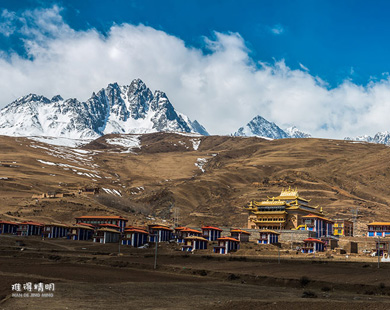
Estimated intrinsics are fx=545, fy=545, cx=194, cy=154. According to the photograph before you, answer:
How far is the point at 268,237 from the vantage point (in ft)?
367

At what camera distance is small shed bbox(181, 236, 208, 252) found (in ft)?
344

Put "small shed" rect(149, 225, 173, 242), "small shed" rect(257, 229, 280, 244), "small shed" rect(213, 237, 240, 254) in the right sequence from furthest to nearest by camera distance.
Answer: "small shed" rect(149, 225, 173, 242) < "small shed" rect(257, 229, 280, 244) < "small shed" rect(213, 237, 240, 254)

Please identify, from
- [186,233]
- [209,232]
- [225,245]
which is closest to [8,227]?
[186,233]

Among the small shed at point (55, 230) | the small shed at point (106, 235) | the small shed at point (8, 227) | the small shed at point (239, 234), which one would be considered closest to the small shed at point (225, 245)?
the small shed at point (239, 234)

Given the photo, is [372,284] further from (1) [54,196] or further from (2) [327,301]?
(1) [54,196]

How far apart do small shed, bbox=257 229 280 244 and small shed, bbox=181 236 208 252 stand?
13413mm

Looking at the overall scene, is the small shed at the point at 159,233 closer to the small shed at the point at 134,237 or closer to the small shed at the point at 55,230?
the small shed at the point at 134,237

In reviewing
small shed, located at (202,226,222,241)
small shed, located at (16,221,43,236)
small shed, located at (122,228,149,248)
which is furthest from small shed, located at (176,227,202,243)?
small shed, located at (16,221,43,236)

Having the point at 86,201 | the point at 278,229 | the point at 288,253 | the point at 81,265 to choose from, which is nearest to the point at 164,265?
the point at 81,265

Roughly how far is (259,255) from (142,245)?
1083 inches

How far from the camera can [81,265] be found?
245ft

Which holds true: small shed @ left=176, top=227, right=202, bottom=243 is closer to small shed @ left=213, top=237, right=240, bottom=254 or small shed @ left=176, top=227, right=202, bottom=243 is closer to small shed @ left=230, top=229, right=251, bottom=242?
small shed @ left=230, top=229, right=251, bottom=242

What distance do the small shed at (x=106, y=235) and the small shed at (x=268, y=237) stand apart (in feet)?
98.3

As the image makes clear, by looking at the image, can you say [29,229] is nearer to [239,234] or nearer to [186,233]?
[186,233]
